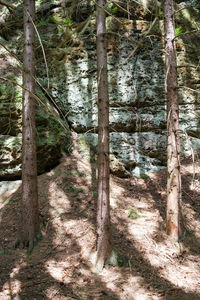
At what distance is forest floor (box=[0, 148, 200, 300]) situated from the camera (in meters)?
4.14

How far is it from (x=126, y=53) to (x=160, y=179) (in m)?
6.02

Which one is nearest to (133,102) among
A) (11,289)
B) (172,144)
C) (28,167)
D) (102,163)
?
(172,144)

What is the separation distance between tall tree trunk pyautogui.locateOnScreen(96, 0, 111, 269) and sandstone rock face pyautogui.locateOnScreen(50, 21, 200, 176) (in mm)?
4017

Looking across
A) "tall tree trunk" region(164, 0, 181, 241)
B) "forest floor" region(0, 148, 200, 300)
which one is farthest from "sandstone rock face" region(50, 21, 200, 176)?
"tall tree trunk" region(164, 0, 181, 241)

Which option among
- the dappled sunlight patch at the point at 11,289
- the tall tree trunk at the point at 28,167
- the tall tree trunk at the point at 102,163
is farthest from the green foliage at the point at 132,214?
the dappled sunlight patch at the point at 11,289

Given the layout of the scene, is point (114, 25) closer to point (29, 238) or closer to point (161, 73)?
point (161, 73)

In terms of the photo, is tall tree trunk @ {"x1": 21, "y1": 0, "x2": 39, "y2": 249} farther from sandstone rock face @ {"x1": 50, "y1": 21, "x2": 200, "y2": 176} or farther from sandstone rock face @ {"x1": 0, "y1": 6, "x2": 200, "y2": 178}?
sandstone rock face @ {"x1": 50, "y1": 21, "x2": 200, "y2": 176}

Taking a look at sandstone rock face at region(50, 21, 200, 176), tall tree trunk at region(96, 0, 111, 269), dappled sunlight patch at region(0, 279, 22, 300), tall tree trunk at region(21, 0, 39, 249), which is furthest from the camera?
sandstone rock face at region(50, 21, 200, 176)

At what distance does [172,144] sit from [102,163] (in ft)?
7.24

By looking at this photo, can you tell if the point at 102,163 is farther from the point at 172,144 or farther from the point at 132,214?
the point at 132,214

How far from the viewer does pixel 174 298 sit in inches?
152

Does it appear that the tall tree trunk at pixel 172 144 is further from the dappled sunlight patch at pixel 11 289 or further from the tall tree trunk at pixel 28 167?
the dappled sunlight patch at pixel 11 289

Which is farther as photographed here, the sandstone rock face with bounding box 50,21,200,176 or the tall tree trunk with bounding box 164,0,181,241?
the sandstone rock face with bounding box 50,21,200,176

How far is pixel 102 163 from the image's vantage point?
5121mm
